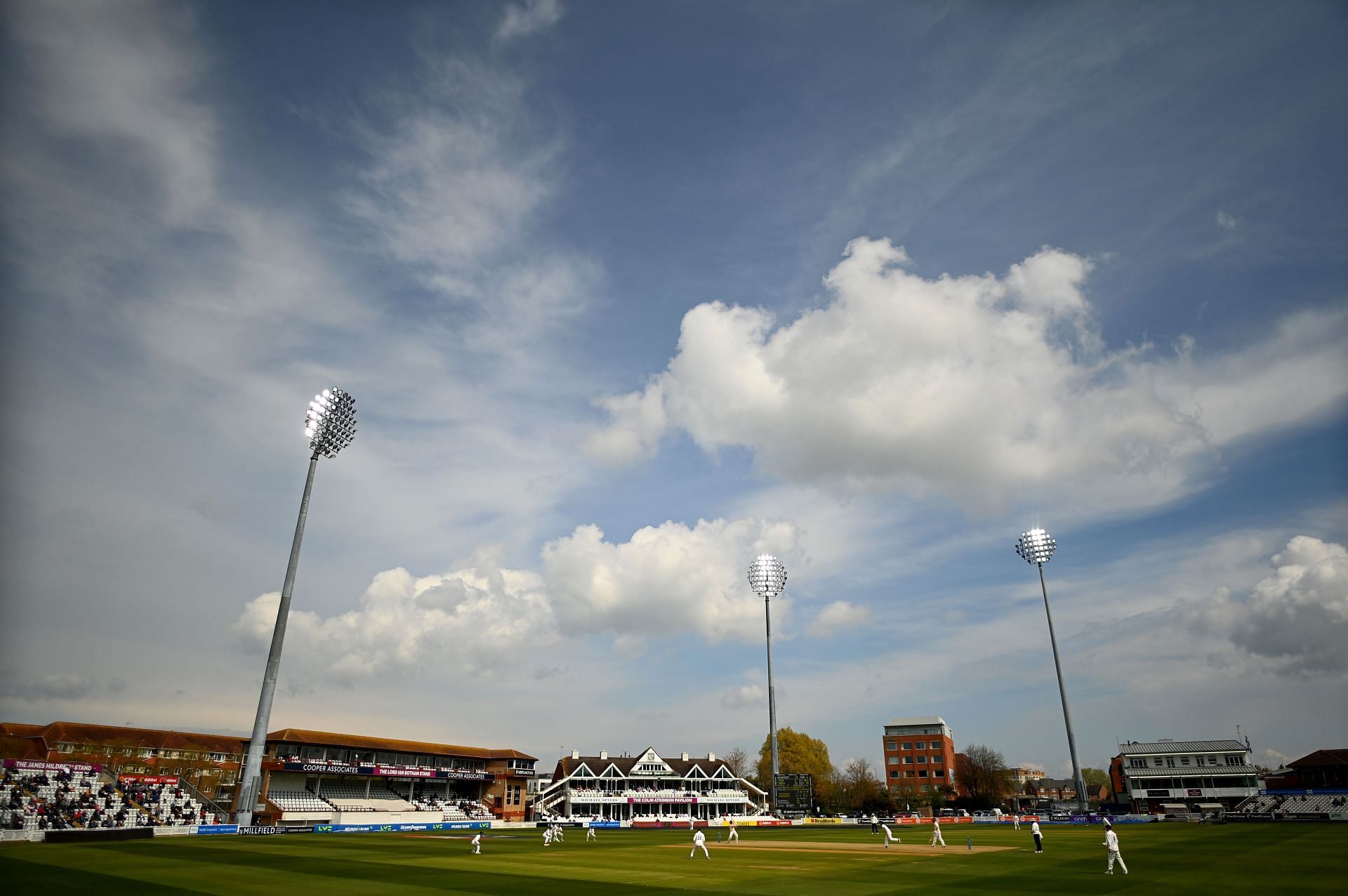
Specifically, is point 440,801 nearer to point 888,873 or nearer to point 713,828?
point 713,828

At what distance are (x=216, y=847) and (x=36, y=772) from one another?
30.5 meters

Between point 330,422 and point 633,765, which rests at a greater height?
point 330,422

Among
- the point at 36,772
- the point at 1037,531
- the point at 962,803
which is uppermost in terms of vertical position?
the point at 1037,531

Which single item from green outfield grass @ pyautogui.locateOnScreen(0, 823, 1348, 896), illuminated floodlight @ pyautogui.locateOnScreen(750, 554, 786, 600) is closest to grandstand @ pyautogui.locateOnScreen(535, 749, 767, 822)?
illuminated floodlight @ pyautogui.locateOnScreen(750, 554, 786, 600)

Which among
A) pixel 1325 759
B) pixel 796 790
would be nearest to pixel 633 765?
pixel 796 790

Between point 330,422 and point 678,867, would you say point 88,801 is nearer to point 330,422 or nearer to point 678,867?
point 330,422

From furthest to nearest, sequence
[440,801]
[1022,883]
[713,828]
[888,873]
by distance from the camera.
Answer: [440,801] → [713,828] → [888,873] → [1022,883]

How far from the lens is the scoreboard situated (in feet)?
277

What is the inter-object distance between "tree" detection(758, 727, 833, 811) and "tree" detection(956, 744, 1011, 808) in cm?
2421

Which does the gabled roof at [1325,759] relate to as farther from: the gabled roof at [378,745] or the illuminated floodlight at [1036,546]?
the gabled roof at [378,745]

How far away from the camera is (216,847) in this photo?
42531mm

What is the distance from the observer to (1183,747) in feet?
376

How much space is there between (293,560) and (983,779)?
120 metres

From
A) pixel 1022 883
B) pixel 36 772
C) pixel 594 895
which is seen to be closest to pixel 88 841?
pixel 36 772
